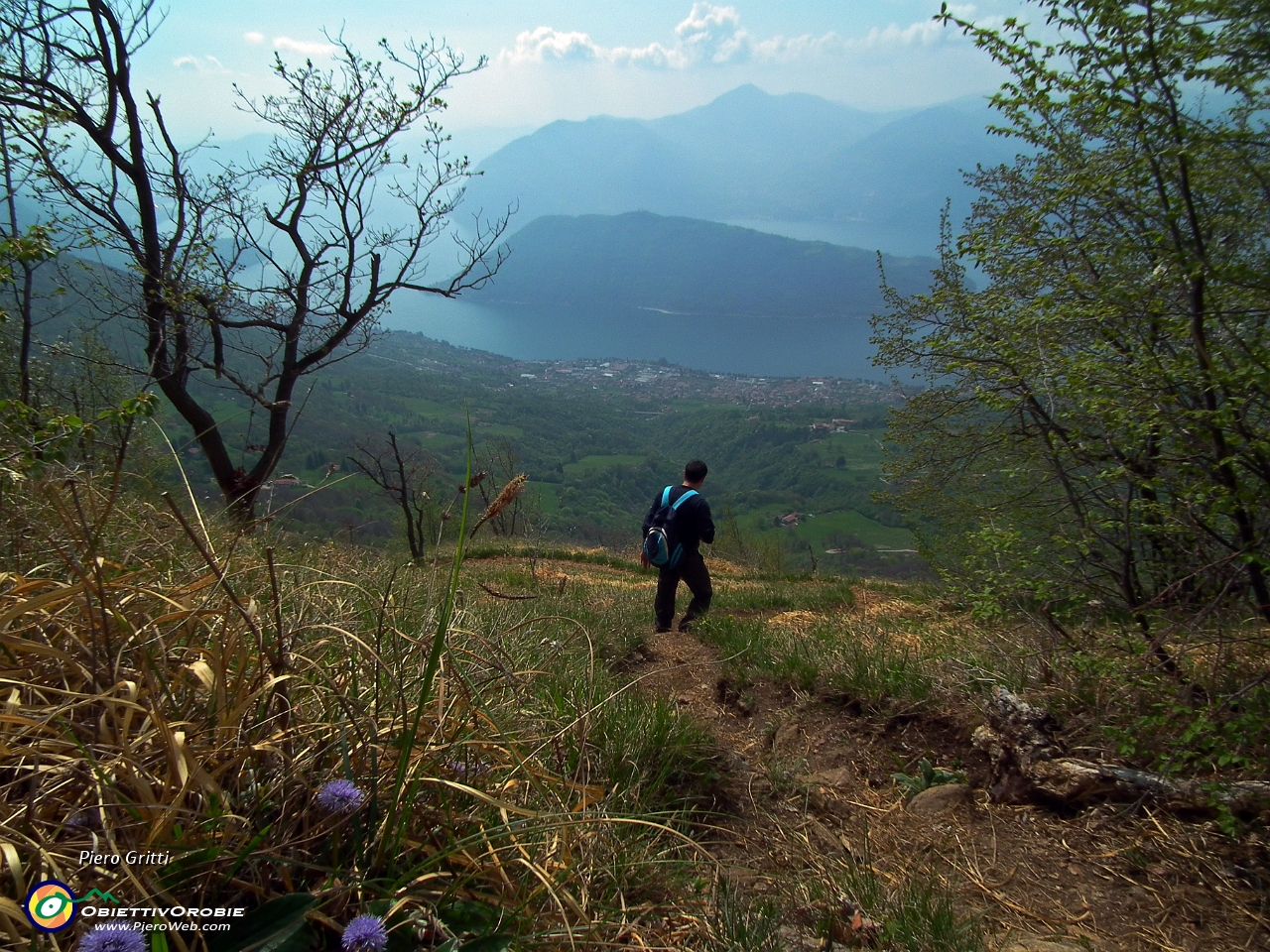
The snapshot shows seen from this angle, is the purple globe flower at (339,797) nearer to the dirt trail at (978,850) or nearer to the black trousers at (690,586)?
the dirt trail at (978,850)

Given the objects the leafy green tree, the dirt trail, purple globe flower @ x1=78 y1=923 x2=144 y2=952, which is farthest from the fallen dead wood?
purple globe flower @ x1=78 y1=923 x2=144 y2=952

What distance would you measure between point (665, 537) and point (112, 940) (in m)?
5.78

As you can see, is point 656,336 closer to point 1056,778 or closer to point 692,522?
point 692,522

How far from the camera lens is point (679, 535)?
686cm

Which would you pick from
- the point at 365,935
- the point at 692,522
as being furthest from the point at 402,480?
the point at 365,935

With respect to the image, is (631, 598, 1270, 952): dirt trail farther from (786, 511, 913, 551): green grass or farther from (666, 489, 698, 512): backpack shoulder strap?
(786, 511, 913, 551): green grass

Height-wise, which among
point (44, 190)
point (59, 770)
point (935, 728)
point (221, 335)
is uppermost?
point (44, 190)

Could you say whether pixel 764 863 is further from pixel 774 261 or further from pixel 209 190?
pixel 774 261

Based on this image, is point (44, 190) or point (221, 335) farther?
point (221, 335)

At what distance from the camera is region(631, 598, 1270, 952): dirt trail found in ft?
7.21

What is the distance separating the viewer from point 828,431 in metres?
Answer: 73.9

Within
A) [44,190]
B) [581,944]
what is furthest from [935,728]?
[44,190]

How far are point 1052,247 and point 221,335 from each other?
37.3ft

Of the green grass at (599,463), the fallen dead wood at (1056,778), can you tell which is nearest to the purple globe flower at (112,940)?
the fallen dead wood at (1056,778)
